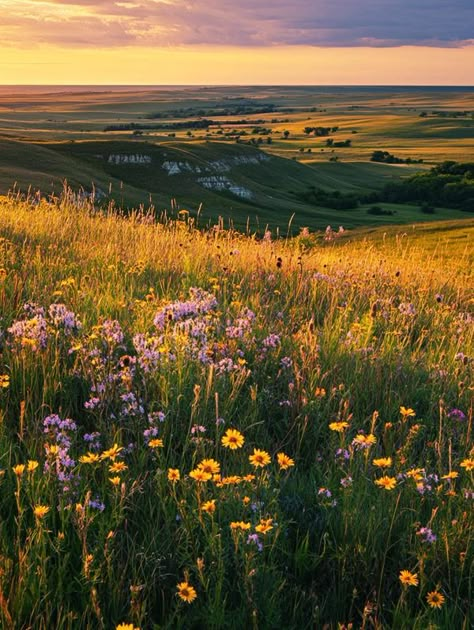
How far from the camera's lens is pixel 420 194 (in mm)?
103312

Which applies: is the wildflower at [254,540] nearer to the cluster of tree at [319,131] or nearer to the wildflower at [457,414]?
the wildflower at [457,414]

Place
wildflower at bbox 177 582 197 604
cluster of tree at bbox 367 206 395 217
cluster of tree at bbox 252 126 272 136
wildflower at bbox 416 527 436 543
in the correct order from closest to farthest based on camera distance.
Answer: wildflower at bbox 177 582 197 604 < wildflower at bbox 416 527 436 543 < cluster of tree at bbox 367 206 395 217 < cluster of tree at bbox 252 126 272 136

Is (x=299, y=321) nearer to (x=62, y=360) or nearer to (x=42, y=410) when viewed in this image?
(x=62, y=360)

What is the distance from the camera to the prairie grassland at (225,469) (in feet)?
7.95

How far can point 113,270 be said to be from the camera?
706 cm

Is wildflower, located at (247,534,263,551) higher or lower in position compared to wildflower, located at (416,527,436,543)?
higher

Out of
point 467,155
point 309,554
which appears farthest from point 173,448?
point 467,155

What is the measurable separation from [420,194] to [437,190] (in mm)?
2769

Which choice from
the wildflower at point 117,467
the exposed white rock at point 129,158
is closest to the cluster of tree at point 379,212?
the exposed white rock at point 129,158

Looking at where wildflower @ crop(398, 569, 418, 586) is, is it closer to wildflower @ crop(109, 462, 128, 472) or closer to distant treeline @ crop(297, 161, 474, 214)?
wildflower @ crop(109, 462, 128, 472)

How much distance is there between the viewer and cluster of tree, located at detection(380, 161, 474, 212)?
99.0m

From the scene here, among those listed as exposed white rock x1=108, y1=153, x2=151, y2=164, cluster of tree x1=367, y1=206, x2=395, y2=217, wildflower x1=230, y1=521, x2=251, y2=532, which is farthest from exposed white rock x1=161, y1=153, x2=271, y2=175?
wildflower x1=230, y1=521, x2=251, y2=532

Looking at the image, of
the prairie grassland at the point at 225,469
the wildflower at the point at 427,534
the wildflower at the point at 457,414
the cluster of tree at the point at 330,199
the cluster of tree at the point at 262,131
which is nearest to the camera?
the prairie grassland at the point at 225,469

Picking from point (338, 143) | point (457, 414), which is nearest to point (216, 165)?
point (457, 414)
